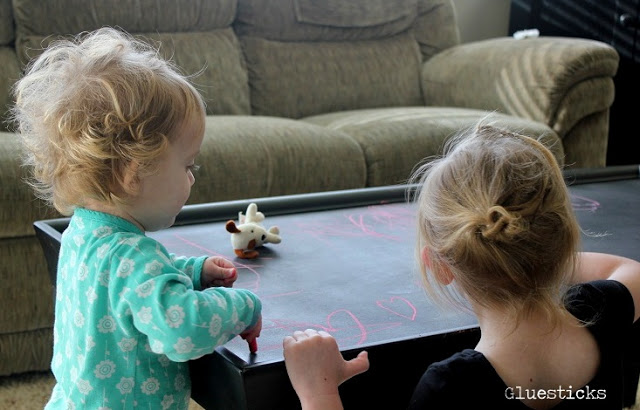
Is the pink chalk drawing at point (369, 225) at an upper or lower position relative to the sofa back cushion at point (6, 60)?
lower

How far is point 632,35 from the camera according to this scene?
11.2ft

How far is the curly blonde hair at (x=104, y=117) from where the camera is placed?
3.08 feet

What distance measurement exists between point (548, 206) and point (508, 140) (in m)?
0.09

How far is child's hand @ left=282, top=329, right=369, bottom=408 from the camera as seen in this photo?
2.95 feet

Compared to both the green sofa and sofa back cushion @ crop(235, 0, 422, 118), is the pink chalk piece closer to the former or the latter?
the green sofa

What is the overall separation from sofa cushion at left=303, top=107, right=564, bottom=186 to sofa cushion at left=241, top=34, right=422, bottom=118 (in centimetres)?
28

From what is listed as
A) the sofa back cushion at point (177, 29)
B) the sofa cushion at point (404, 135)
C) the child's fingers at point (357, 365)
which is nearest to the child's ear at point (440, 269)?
the child's fingers at point (357, 365)

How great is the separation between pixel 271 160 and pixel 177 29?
2.51 ft

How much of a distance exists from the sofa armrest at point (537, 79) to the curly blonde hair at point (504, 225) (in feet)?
5.90

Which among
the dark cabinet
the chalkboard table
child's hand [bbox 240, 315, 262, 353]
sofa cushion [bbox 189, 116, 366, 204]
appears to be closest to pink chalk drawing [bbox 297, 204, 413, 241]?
the chalkboard table

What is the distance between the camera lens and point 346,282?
3.88ft

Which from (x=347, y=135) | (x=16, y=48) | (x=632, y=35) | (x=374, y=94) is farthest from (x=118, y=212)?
(x=632, y=35)

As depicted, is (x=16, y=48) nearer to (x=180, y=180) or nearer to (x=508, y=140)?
(x=180, y=180)

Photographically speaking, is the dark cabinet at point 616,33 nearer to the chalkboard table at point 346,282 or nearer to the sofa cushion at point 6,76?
the chalkboard table at point 346,282
